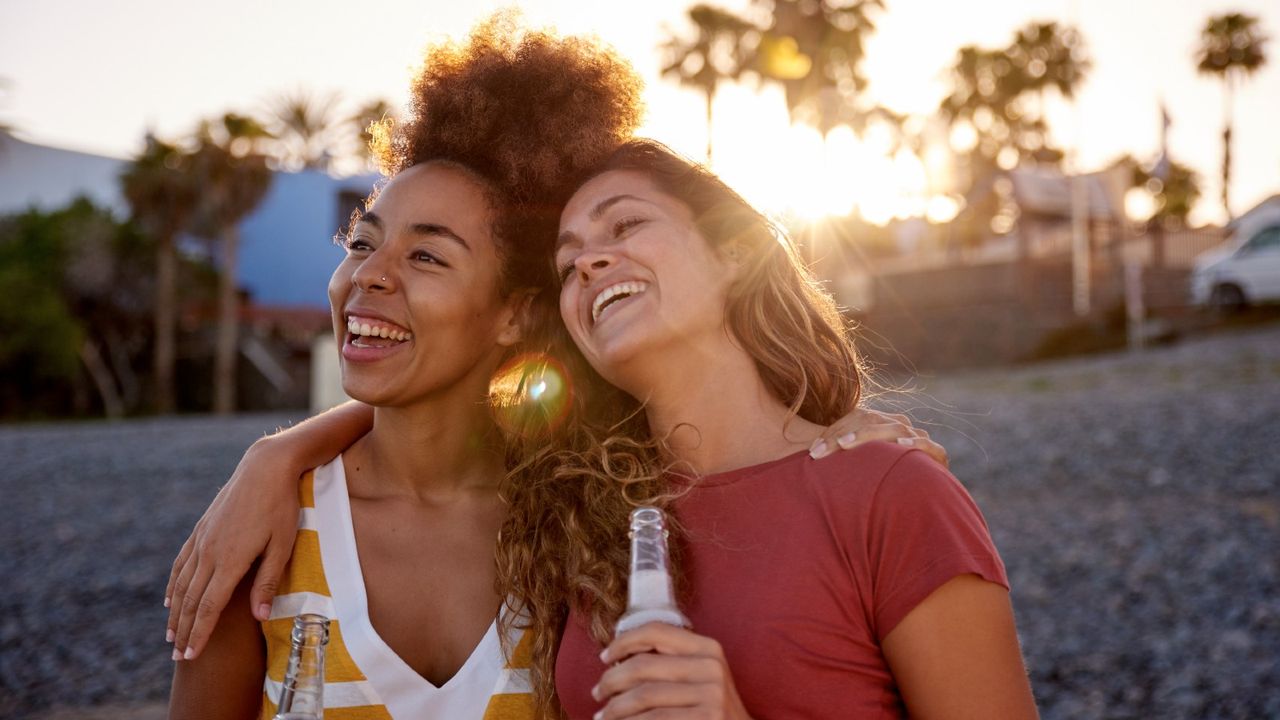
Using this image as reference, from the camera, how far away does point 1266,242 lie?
21.3m

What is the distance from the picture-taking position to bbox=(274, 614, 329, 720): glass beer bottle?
1773 millimetres

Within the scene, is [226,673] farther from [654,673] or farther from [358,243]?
[654,673]

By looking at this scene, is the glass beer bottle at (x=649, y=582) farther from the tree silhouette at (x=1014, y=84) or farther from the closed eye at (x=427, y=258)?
the tree silhouette at (x=1014, y=84)

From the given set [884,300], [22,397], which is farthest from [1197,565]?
[22,397]

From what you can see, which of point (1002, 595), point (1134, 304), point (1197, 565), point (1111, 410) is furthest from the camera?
point (1134, 304)

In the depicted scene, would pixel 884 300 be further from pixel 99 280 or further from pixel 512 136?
pixel 512 136

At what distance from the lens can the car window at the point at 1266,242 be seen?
21.3 m

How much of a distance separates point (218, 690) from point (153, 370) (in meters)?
32.2

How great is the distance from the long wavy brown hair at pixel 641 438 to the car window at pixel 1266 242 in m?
21.8

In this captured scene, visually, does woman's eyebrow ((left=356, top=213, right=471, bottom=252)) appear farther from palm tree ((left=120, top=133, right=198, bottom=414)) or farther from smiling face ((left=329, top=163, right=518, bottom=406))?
palm tree ((left=120, top=133, right=198, bottom=414))

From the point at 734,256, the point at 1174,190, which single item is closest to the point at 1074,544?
the point at 734,256

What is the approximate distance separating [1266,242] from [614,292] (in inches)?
884

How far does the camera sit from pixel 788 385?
266cm

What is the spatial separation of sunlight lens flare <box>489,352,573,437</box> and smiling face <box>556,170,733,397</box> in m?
0.37
